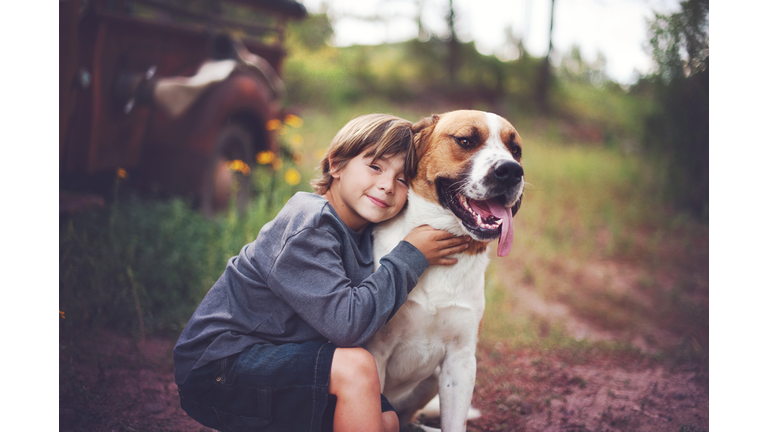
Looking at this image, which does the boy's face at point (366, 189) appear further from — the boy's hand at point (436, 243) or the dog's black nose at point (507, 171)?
the dog's black nose at point (507, 171)

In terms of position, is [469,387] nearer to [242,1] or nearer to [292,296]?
[292,296]

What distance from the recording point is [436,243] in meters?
1.84

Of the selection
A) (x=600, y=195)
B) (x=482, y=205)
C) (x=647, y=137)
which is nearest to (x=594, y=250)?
(x=600, y=195)

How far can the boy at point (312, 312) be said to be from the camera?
1.56 metres

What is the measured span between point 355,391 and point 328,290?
33cm

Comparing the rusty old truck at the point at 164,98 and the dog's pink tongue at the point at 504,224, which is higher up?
the rusty old truck at the point at 164,98

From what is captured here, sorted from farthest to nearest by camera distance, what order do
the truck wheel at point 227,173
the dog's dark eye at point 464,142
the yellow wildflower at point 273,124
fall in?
the yellow wildflower at point 273,124, the truck wheel at point 227,173, the dog's dark eye at point 464,142

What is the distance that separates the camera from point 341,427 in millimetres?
1554

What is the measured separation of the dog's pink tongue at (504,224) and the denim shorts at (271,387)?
2.38ft

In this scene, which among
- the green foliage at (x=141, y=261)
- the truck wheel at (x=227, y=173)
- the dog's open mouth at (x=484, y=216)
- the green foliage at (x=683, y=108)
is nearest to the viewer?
the dog's open mouth at (x=484, y=216)

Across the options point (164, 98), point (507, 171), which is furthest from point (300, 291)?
point (164, 98)

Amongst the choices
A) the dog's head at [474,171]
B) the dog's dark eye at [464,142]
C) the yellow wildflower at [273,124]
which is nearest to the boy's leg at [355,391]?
the dog's head at [474,171]

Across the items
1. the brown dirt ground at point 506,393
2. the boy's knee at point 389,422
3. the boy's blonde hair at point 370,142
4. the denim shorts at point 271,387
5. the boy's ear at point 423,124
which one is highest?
the boy's ear at point 423,124

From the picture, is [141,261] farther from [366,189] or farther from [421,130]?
[421,130]
